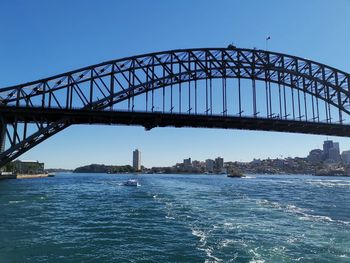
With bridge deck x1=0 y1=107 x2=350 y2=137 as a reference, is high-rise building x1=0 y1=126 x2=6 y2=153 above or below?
below

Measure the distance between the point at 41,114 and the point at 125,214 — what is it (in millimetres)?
31027

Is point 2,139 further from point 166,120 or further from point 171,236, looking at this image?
point 171,236

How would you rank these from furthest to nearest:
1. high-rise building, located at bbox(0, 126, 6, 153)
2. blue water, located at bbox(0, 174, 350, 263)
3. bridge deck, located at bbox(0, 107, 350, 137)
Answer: bridge deck, located at bbox(0, 107, 350, 137) → high-rise building, located at bbox(0, 126, 6, 153) → blue water, located at bbox(0, 174, 350, 263)

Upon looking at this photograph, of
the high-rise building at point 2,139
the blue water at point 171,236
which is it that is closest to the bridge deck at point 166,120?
the high-rise building at point 2,139

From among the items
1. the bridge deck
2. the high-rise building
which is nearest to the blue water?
the high-rise building

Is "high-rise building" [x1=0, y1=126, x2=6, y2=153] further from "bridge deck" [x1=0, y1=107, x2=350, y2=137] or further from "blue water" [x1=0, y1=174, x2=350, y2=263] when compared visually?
"blue water" [x1=0, y1=174, x2=350, y2=263]

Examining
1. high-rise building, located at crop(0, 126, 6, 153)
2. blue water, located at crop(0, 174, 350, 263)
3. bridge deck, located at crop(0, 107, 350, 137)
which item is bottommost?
blue water, located at crop(0, 174, 350, 263)

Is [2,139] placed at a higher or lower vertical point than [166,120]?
lower

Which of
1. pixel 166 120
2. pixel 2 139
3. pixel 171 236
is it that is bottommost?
pixel 171 236

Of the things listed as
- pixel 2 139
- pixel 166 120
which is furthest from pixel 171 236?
pixel 166 120

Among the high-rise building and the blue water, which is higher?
the high-rise building

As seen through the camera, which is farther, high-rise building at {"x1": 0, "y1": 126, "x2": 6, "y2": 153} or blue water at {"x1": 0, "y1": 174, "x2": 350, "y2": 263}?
high-rise building at {"x1": 0, "y1": 126, "x2": 6, "y2": 153}

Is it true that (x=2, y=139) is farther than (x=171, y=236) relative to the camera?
Yes

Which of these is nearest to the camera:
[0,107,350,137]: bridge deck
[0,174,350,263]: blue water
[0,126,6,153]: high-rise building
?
[0,174,350,263]: blue water
